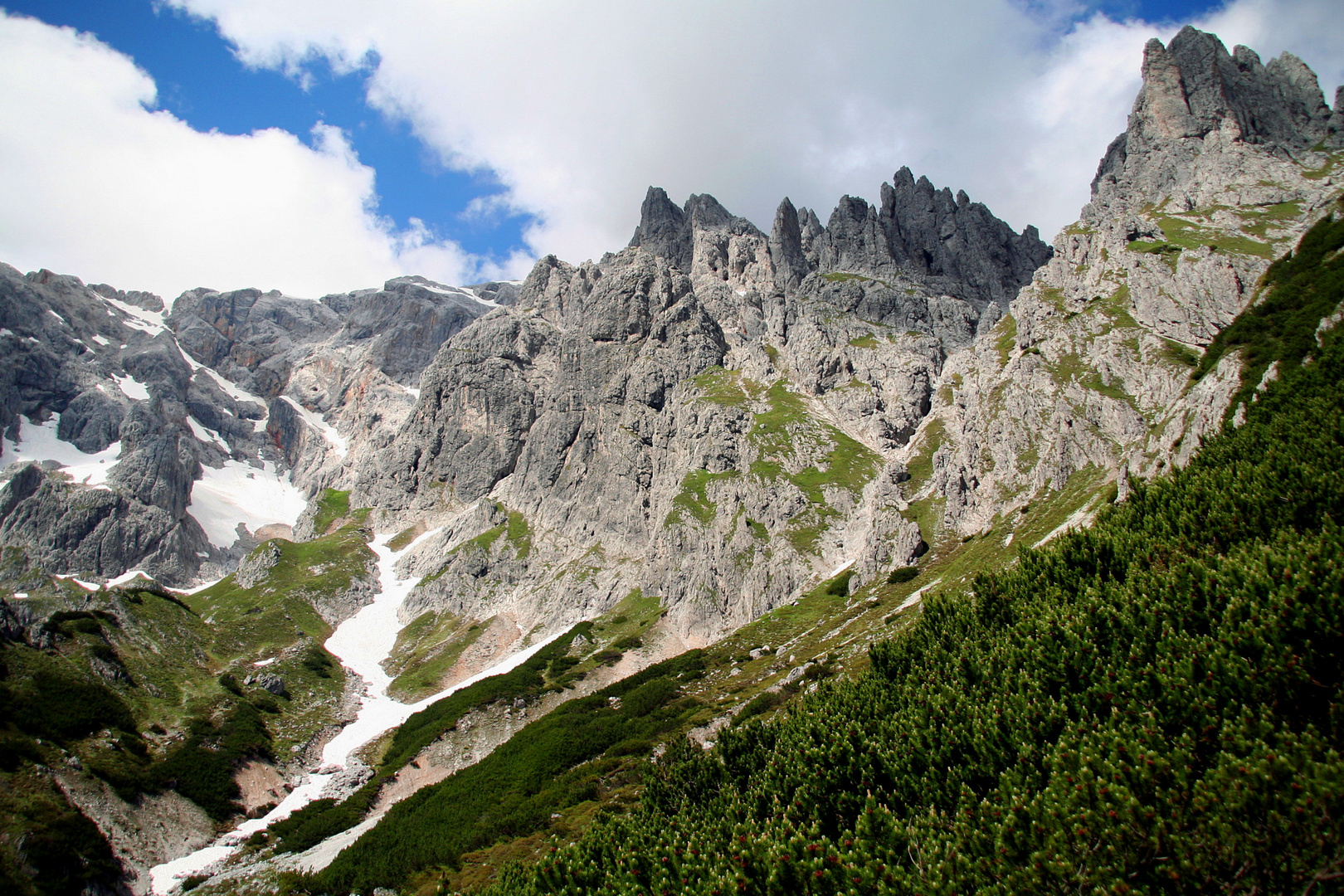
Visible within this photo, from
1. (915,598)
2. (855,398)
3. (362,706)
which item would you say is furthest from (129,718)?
(855,398)

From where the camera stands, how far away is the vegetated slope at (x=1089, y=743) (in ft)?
32.7

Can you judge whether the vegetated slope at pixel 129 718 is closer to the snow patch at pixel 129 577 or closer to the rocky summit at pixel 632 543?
the rocky summit at pixel 632 543

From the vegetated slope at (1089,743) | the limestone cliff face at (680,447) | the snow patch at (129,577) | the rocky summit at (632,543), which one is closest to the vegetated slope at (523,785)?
the rocky summit at (632,543)

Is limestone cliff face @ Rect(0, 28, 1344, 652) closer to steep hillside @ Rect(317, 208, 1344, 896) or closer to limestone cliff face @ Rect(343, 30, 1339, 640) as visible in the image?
limestone cliff face @ Rect(343, 30, 1339, 640)

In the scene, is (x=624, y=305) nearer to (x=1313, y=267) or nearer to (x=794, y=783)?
(x=1313, y=267)

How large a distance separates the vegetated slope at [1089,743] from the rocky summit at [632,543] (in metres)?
0.62

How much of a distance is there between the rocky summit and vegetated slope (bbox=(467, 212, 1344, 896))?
0.62 m

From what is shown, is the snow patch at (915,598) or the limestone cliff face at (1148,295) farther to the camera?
the limestone cliff face at (1148,295)

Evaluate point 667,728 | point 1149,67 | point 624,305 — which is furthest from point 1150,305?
point 624,305

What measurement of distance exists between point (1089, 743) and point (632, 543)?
5125 inches

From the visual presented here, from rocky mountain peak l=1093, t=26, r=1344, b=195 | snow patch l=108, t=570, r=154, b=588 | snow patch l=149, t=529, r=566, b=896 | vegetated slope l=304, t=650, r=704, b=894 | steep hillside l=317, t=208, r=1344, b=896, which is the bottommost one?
vegetated slope l=304, t=650, r=704, b=894

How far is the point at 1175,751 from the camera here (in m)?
11.2

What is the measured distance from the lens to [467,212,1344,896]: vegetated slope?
32.7 feet

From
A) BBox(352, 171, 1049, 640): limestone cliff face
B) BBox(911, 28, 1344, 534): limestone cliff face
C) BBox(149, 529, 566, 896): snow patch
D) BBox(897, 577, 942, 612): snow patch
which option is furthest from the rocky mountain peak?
BBox(149, 529, 566, 896): snow patch
